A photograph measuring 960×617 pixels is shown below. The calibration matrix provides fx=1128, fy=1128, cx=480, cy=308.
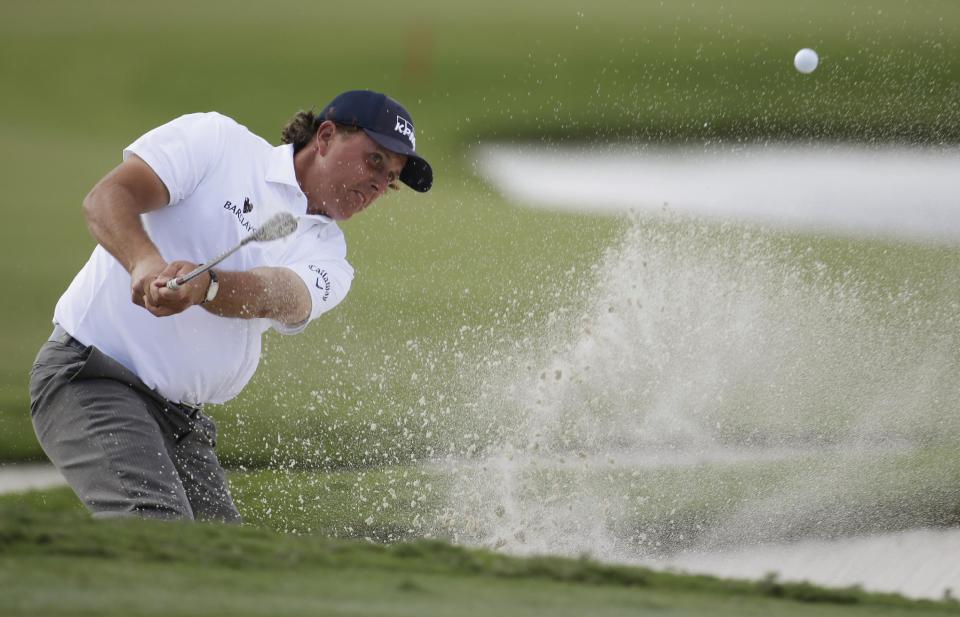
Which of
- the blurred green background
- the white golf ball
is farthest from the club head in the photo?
the white golf ball

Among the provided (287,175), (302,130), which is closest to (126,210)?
(287,175)

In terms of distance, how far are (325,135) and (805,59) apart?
13.6ft

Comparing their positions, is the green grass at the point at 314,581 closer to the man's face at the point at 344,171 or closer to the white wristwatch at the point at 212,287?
the white wristwatch at the point at 212,287

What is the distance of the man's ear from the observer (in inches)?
84.3

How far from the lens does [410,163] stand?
224 cm

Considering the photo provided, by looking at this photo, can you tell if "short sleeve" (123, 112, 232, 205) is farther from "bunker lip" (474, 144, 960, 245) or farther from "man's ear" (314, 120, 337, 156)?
"bunker lip" (474, 144, 960, 245)

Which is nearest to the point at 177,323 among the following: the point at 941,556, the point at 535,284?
the point at 941,556

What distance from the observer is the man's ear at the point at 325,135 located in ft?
7.02

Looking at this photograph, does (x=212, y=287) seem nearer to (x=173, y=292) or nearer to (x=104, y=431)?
(x=173, y=292)

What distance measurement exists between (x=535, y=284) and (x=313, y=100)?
186 cm

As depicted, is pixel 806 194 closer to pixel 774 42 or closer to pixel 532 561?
pixel 774 42

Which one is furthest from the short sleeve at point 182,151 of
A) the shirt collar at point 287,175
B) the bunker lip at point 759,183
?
the bunker lip at point 759,183

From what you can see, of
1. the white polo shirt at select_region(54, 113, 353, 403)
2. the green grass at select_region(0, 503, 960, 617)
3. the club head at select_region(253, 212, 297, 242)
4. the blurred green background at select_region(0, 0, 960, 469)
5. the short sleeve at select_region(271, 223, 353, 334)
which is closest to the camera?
the green grass at select_region(0, 503, 960, 617)

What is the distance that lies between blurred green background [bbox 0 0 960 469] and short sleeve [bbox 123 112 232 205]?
3210mm
